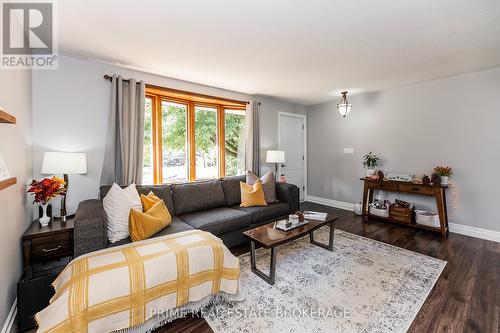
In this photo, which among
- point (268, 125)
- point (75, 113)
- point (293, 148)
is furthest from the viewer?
point (293, 148)

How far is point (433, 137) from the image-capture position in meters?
3.71

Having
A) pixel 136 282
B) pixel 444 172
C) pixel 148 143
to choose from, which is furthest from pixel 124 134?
pixel 444 172

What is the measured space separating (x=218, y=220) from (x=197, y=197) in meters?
0.61

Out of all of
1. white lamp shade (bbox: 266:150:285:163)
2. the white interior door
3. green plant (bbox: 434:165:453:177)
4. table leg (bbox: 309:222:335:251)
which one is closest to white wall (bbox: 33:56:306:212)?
white lamp shade (bbox: 266:150:285:163)

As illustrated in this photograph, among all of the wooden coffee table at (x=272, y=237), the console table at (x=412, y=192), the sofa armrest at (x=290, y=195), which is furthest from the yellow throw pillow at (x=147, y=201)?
the console table at (x=412, y=192)

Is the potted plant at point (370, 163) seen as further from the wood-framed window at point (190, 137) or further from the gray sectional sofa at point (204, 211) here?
the wood-framed window at point (190, 137)

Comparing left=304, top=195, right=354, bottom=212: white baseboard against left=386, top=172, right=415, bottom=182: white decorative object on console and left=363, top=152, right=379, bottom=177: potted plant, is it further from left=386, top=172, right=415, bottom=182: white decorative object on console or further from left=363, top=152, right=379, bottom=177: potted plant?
left=386, top=172, right=415, bottom=182: white decorative object on console

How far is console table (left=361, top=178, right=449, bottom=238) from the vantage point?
3.37 meters

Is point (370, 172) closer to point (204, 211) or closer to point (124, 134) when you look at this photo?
point (204, 211)

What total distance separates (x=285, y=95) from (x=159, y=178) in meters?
2.90

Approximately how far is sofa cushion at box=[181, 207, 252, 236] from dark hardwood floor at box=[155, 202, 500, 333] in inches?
14.7

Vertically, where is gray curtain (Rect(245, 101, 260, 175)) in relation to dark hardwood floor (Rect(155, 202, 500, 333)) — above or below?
above

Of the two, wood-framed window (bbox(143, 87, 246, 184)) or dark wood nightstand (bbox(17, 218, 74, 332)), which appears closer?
dark wood nightstand (bbox(17, 218, 74, 332))

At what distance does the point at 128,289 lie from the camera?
1.42m
